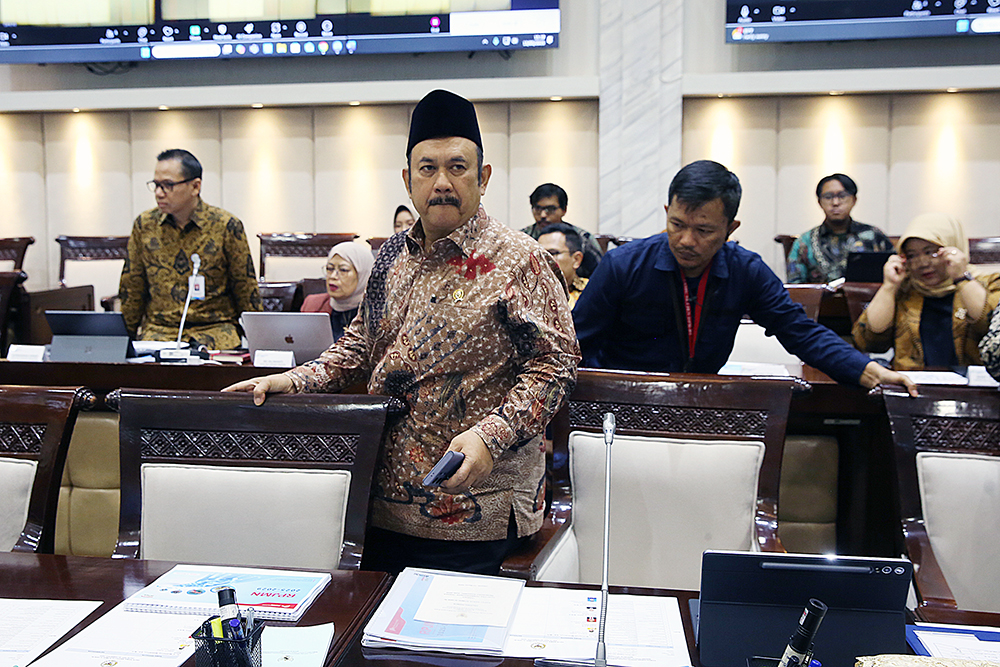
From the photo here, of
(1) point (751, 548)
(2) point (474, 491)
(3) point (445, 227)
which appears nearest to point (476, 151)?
(3) point (445, 227)

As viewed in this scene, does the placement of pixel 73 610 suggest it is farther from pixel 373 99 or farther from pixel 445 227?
pixel 373 99

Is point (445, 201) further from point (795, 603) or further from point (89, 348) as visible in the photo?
point (89, 348)

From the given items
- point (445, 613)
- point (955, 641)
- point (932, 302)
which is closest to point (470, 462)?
point (445, 613)

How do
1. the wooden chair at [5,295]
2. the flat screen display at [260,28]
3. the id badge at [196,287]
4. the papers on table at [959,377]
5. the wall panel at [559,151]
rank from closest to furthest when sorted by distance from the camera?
the papers on table at [959,377] < the id badge at [196,287] < the wooden chair at [5,295] < the flat screen display at [260,28] < the wall panel at [559,151]

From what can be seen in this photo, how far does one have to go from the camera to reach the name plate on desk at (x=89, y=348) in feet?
8.54

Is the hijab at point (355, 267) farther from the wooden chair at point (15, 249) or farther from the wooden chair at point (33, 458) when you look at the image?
the wooden chair at point (15, 249)

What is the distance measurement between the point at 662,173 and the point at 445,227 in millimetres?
4626

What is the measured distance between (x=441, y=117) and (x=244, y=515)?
2.81ft

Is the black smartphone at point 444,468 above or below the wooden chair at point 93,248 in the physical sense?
below

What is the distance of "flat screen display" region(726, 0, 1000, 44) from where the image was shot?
534cm

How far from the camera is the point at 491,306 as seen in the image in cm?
150

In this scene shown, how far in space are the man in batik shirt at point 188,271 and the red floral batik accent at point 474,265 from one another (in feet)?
7.74

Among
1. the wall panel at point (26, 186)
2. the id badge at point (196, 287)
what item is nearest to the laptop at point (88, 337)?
the id badge at point (196, 287)

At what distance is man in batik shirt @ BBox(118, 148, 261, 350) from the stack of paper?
104 inches
